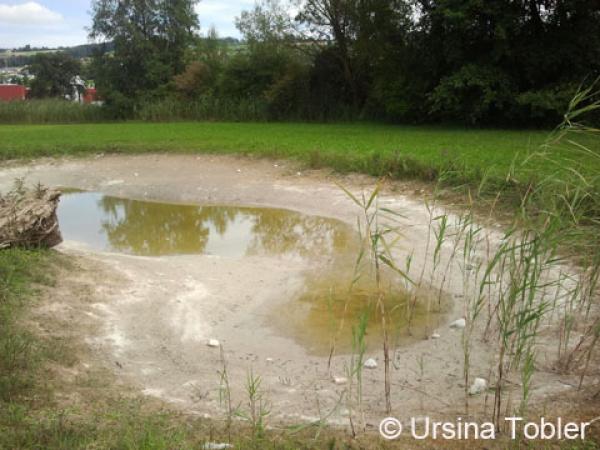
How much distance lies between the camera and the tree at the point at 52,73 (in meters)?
52.1

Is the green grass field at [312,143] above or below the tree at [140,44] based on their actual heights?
below

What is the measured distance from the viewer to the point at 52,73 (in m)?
52.6

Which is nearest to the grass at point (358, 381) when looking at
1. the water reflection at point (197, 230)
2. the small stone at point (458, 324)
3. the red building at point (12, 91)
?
the small stone at point (458, 324)

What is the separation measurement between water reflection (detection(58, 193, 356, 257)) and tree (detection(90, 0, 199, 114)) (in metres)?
20.7

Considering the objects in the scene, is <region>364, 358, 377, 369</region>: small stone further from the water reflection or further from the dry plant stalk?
the dry plant stalk

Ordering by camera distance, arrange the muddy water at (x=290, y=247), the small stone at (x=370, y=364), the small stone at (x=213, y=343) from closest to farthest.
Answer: the small stone at (x=370, y=364)
the small stone at (x=213, y=343)
the muddy water at (x=290, y=247)

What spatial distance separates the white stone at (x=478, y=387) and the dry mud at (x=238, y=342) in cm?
6

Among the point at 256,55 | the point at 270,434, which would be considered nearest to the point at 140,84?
the point at 256,55

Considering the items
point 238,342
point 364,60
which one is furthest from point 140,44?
point 238,342

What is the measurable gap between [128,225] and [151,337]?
5.48 metres

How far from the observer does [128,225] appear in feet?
35.7

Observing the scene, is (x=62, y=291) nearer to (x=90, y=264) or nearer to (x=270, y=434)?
(x=90, y=264)

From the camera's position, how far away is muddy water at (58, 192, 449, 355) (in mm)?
5961

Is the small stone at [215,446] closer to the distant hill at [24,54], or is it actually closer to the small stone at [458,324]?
the small stone at [458,324]
